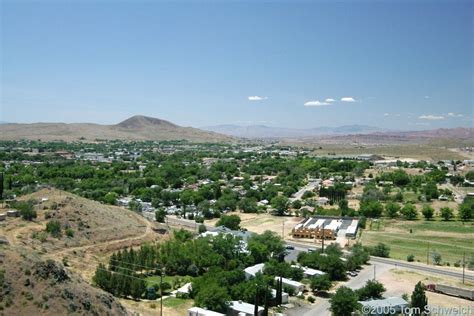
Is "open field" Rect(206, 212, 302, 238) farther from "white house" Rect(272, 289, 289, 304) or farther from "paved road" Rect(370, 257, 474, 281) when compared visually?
"white house" Rect(272, 289, 289, 304)

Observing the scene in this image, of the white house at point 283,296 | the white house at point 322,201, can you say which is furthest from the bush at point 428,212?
the white house at point 283,296

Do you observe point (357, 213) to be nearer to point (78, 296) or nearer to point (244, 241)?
point (244, 241)

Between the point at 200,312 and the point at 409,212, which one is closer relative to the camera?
the point at 200,312

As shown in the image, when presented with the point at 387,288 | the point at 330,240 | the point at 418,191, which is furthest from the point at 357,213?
the point at 387,288

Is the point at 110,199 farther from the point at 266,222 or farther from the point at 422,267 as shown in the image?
the point at 422,267

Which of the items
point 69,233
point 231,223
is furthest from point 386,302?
point 69,233

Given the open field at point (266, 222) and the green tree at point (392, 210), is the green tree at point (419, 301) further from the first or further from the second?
the green tree at point (392, 210)
